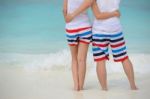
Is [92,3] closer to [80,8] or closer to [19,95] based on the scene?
[80,8]

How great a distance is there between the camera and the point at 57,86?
2.00 meters

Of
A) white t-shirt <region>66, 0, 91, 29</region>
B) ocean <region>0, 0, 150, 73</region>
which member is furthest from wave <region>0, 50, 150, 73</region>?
white t-shirt <region>66, 0, 91, 29</region>

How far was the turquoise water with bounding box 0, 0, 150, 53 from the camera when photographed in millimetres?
2275

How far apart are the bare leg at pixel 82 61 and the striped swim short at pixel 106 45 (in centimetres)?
6

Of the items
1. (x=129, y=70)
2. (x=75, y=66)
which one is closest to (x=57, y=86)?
(x=75, y=66)

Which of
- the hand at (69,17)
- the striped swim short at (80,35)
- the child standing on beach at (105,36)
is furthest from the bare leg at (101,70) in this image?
the hand at (69,17)

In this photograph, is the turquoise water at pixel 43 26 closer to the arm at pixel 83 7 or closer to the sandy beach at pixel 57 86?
the sandy beach at pixel 57 86

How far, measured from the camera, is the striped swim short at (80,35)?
191 centimetres

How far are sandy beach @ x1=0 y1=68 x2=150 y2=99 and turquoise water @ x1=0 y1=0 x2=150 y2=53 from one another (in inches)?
6.9

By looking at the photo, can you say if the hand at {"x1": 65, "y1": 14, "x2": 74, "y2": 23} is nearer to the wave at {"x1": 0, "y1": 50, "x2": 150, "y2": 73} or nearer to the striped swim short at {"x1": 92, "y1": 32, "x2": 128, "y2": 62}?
the striped swim short at {"x1": 92, "y1": 32, "x2": 128, "y2": 62}

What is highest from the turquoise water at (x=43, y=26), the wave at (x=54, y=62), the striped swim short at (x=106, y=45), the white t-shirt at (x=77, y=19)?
the white t-shirt at (x=77, y=19)

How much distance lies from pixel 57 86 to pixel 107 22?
38cm

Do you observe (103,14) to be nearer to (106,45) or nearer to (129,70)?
(106,45)

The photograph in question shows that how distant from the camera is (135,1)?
7.79ft
